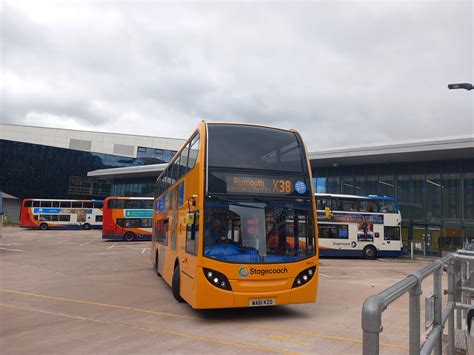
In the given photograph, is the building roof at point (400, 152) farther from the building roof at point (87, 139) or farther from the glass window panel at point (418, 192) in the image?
the building roof at point (87, 139)

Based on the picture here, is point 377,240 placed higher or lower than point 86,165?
lower

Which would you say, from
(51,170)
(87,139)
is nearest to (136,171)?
(51,170)

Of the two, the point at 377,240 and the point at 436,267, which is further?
the point at 377,240

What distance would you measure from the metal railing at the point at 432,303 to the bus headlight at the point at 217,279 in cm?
379

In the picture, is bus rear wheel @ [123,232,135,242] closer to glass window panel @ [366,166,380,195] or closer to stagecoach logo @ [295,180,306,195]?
glass window panel @ [366,166,380,195]

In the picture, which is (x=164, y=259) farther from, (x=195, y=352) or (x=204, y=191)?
(x=195, y=352)

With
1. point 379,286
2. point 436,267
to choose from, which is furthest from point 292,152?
point 379,286

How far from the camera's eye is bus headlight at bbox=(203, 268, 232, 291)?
23.9 ft

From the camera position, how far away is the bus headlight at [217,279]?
23.9 ft

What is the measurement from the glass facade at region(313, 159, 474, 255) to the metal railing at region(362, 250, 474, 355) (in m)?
23.5

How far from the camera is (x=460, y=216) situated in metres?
25.5

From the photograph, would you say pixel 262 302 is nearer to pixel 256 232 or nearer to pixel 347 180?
pixel 256 232

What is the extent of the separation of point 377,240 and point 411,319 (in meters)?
21.8

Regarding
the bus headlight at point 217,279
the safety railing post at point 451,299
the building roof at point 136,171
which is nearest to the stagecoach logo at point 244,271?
the bus headlight at point 217,279
